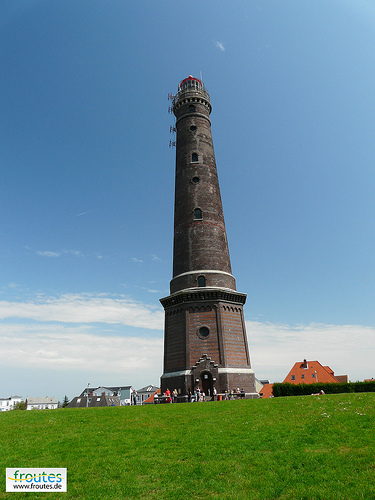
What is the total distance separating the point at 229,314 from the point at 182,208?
12.9m

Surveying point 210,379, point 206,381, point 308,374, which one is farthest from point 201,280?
point 308,374

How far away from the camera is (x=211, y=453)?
35.6 feet

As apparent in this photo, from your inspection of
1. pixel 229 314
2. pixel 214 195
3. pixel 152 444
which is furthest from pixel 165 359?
pixel 152 444

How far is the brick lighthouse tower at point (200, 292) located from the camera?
31.6 metres

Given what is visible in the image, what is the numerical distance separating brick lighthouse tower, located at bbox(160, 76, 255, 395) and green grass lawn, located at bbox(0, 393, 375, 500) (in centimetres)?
1498

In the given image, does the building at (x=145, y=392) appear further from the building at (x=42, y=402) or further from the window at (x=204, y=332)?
the window at (x=204, y=332)

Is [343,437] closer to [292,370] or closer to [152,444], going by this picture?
[152,444]

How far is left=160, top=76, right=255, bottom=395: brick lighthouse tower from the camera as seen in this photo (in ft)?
104

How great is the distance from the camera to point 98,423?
1593cm

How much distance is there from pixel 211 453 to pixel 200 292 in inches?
894

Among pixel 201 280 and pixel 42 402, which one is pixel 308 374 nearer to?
pixel 201 280

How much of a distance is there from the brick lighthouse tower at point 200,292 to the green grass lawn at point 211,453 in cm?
1498

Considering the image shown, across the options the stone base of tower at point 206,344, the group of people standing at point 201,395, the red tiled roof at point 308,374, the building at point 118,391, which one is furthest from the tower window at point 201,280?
the building at point 118,391

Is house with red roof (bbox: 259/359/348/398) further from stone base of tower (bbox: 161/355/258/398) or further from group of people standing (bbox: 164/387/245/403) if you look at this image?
group of people standing (bbox: 164/387/245/403)
